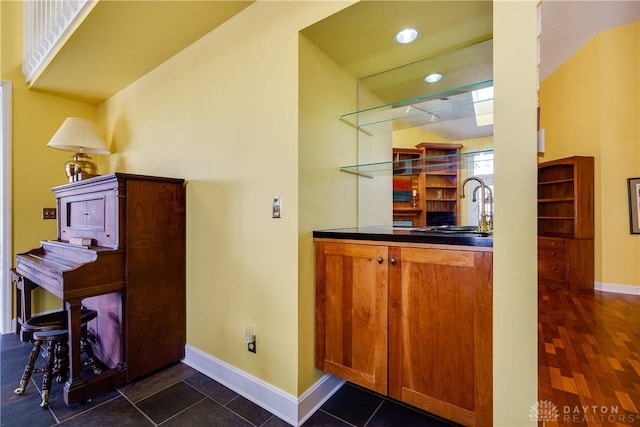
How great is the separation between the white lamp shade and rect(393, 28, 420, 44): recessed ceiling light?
284 cm

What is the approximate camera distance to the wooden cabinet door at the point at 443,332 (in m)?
1.19

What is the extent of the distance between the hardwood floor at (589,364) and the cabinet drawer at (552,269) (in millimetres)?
631

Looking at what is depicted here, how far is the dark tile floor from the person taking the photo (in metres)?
1.52

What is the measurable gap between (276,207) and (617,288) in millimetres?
4795

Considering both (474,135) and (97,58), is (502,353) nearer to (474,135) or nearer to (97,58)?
(474,135)

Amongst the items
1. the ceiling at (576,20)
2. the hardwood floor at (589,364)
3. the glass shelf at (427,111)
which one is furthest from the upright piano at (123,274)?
the ceiling at (576,20)

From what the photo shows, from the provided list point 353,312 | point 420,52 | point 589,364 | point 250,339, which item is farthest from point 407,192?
point 589,364

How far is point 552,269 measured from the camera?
4.03 m

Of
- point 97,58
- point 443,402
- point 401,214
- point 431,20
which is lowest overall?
point 443,402

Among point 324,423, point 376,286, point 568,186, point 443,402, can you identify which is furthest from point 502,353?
point 568,186

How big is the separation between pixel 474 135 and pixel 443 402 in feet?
4.75

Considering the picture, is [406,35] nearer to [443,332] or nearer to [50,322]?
[443,332]

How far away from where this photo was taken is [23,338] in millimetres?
2438

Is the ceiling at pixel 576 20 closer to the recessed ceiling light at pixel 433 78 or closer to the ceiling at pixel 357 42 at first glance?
the recessed ceiling light at pixel 433 78
